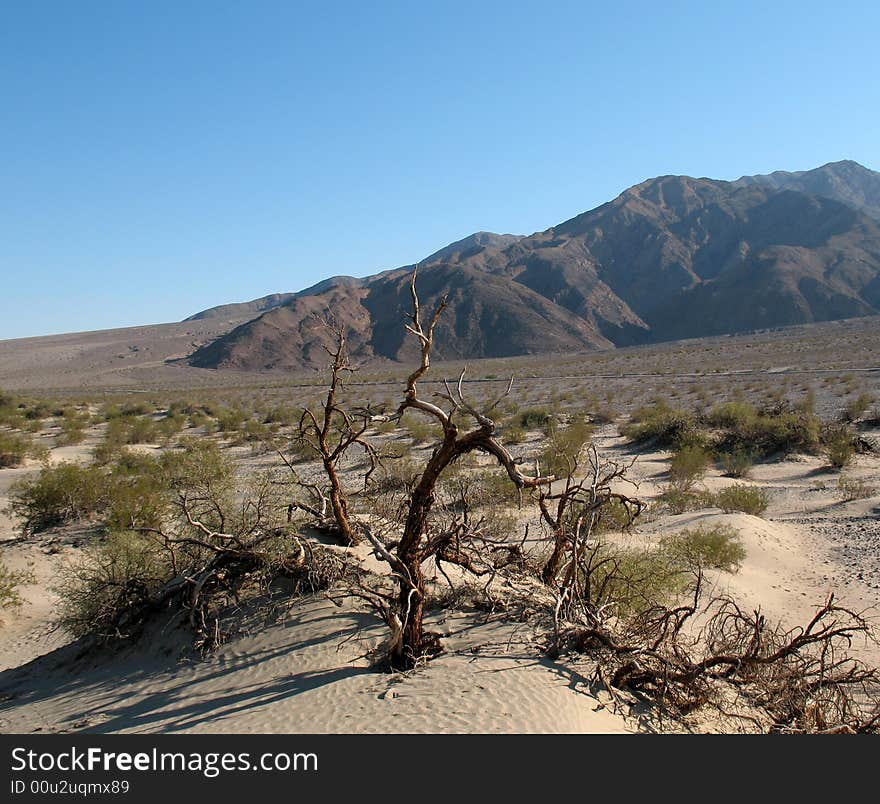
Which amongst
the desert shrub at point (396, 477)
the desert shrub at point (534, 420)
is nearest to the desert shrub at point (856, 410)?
the desert shrub at point (534, 420)

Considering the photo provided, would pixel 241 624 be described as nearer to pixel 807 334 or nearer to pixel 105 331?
pixel 807 334

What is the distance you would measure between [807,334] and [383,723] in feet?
285

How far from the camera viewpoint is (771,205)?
13662 centimetres

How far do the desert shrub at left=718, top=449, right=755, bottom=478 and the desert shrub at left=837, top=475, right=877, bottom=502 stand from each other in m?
2.55

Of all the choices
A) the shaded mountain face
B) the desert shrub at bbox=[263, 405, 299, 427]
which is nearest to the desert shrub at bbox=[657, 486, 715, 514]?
the desert shrub at bbox=[263, 405, 299, 427]

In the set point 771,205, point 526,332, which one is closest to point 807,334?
point 526,332

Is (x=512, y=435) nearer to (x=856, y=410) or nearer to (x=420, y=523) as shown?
(x=856, y=410)

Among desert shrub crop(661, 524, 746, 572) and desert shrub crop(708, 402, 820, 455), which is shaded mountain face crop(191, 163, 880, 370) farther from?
desert shrub crop(661, 524, 746, 572)

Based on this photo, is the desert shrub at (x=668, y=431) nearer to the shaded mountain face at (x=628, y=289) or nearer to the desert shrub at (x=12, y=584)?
the desert shrub at (x=12, y=584)

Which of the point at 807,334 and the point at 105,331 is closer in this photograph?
the point at 807,334

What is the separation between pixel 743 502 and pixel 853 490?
2460mm

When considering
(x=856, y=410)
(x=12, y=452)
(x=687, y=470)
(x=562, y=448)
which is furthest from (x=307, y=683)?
(x=856, y=410)

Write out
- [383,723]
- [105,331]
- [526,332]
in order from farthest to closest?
[105,331] → [526,332] → [383,723]

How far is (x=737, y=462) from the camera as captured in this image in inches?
647
